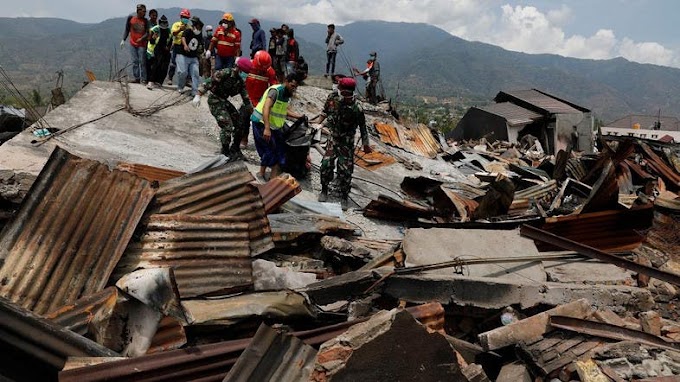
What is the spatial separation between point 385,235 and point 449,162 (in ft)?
25.7

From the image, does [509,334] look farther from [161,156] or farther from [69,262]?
[161,156]

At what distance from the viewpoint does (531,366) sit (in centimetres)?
265

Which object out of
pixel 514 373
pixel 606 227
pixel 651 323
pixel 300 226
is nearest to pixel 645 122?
pixel 606 227

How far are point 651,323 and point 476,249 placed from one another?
1309 millimetres

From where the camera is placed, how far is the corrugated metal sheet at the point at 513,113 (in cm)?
1769

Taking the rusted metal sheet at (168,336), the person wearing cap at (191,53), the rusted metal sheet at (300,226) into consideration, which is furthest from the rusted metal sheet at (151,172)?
the person wearing cap at (191,53)

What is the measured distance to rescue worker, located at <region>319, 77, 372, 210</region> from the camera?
5.95 m

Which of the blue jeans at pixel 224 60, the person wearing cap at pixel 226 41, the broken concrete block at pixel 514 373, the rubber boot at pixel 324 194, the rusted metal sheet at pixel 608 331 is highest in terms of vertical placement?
the person wearing cap at pixel 226 41

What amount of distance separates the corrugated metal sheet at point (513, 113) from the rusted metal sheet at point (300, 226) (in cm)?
1467

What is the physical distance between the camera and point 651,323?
9.97 ft

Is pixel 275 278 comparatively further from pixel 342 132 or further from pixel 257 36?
pixel 257 36

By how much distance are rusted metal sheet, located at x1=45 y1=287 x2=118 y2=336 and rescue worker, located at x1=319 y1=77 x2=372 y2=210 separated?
12.6 feet

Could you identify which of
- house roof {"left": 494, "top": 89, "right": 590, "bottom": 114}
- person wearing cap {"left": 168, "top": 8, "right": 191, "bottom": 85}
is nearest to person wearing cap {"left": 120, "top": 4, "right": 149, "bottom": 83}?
person wearing cap {"left": 168, "top": 8, "right": 191, "bottom": 85}

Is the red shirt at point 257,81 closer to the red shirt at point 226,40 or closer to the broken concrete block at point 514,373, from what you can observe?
the red shirt at point 226,40
